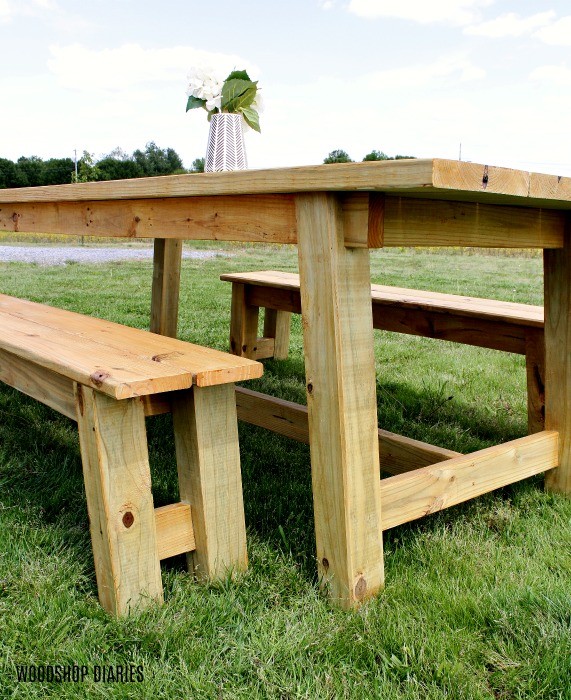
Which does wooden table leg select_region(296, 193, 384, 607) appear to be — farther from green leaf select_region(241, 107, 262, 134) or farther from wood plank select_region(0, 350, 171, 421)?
green leaf select_region(241, 107, 262, 134)

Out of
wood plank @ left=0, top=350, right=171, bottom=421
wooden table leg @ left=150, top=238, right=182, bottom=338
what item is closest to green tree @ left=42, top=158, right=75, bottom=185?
wooden table leg @ left=150, top=238, right=182, bottom=338

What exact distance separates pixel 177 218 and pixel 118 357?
0.54 meters

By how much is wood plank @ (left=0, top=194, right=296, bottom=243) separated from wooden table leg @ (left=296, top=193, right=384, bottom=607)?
13 centimetres

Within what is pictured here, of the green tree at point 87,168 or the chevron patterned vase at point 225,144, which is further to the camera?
the green tree at point 87,168

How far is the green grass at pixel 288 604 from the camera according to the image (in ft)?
5.04

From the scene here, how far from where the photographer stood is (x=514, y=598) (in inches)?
71.4

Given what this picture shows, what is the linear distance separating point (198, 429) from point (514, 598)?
0.91 meters

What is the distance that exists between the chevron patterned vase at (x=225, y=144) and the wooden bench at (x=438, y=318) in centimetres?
100

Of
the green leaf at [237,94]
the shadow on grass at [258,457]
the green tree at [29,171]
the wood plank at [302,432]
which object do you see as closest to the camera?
the shadow on grass at [258,457]

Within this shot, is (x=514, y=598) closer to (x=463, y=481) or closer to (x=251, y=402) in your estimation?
(x=463, y=481)

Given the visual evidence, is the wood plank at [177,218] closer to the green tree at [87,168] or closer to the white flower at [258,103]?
the white flower at [258,103]

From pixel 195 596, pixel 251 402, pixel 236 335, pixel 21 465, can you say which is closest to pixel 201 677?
pixel 195 596

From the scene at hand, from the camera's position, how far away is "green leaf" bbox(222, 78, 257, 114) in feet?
9.42

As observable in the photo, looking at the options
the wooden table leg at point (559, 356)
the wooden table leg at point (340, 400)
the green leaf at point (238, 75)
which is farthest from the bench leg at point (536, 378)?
the green leaf at point (238, 75)
